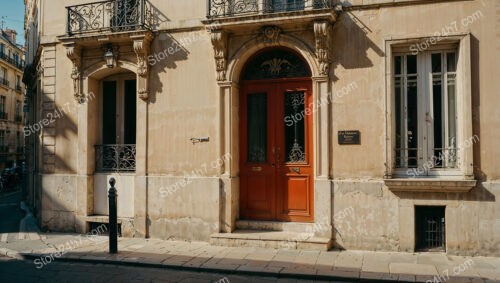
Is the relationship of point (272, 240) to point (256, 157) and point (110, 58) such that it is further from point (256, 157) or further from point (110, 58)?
point (110, 58)

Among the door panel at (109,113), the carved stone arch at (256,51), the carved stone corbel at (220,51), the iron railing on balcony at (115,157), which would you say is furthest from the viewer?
the door panel at (109,113)

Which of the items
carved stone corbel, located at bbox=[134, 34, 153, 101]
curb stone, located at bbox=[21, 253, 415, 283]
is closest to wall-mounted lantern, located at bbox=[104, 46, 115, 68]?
carved stone corbel, located at bbox=[134, 34, 153, 101]

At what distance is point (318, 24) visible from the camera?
759 cm

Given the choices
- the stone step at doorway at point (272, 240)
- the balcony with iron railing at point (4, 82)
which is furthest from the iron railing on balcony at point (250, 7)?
the balcony with iron railing at point (4, 82)

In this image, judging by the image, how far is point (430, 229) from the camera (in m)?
7.47

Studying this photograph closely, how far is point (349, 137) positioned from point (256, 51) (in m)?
2.53

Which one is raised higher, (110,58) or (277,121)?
(110,58)

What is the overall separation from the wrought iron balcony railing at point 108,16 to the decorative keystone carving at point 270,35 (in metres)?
2.49

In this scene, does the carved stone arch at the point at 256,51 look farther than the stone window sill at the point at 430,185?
Yes

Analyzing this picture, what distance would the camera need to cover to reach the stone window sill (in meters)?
7.04

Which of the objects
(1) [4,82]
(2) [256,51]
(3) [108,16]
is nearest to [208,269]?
(2) [256,51]

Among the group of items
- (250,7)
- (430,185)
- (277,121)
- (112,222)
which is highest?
(250,7)

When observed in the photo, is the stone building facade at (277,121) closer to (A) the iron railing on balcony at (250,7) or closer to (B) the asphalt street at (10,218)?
(A) the iron railing on balcony at (250,7)

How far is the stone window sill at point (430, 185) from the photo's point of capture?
7043 millimetres
